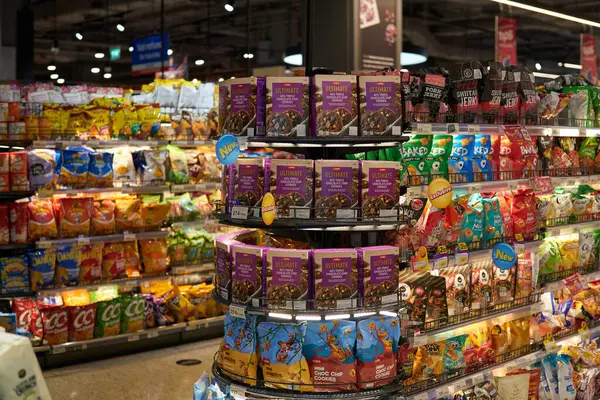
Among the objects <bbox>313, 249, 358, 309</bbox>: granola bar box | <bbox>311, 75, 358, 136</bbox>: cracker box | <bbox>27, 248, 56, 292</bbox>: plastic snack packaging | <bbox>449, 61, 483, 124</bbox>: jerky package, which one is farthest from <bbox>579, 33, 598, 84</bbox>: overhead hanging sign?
<bbox>313, 249, 358, 309</bbox>: granola bar box

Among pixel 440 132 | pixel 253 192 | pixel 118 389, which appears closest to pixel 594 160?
pixel 440 132

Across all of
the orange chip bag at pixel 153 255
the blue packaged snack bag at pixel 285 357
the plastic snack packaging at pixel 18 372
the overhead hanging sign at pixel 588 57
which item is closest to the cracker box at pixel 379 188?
the blue packaged snack bag at pixel 285 357

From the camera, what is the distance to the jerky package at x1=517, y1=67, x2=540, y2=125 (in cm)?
405

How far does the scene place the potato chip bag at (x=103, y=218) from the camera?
5883 millimetres

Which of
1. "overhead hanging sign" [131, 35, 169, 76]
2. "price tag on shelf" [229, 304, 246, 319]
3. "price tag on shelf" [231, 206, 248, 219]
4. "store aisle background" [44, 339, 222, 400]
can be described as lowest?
"store aisle background" [44, 339, 222, 400]

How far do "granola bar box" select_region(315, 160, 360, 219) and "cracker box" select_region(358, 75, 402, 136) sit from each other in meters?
0.21

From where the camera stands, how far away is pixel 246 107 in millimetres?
3287

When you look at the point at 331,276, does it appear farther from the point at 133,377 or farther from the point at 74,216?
the point at 74,216

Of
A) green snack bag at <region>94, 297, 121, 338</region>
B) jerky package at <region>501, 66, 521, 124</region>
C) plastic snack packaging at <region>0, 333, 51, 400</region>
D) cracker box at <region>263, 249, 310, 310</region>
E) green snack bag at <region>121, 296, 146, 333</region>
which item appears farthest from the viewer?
green snack bag at <region>121, 296, 146, 333</region>

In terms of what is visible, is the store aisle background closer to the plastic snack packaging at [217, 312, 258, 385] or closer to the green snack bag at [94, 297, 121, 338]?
the green snack bag at [94, 297, 121, 338]

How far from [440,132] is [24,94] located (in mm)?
4220

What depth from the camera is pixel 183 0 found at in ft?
37.3

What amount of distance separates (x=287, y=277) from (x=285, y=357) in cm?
35

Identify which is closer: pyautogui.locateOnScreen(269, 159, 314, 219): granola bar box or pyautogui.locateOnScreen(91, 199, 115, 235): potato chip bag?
pyautogui.locateOnScreen(269, 159, 314, 219): granola bar box
